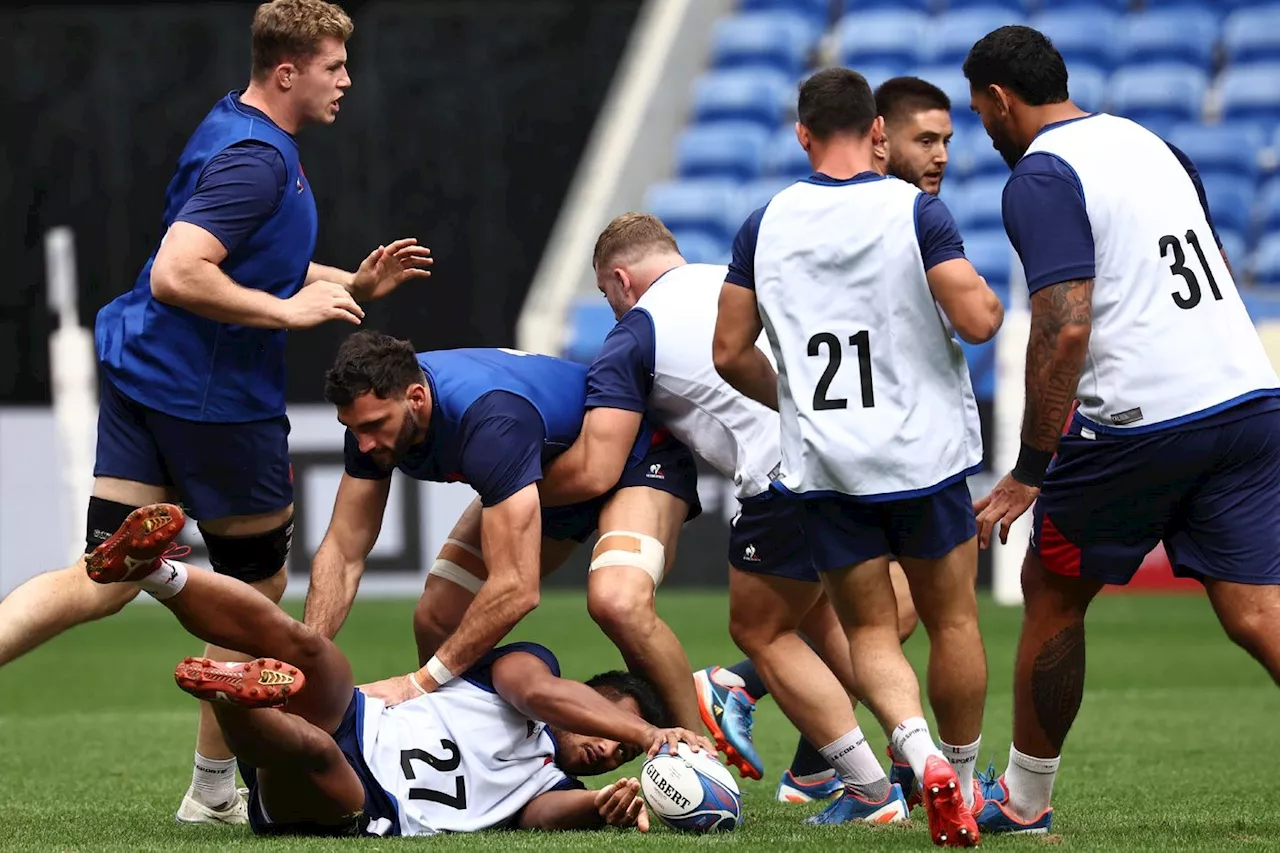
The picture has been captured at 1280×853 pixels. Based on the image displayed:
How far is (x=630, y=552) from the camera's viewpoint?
5.55 metres

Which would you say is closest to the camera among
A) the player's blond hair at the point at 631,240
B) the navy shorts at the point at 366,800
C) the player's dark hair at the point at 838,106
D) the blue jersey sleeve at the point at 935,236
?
the blue jersey sleeve at the point at 935,236

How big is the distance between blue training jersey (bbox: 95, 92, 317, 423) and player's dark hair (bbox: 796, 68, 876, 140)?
1570 millimetres

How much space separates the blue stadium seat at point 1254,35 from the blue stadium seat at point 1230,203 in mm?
1486

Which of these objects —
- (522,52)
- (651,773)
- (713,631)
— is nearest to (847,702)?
(651,773)

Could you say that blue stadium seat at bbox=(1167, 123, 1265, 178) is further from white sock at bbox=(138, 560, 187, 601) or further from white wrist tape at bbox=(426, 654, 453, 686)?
white sock at bbox=(138, 560, 187, 601)

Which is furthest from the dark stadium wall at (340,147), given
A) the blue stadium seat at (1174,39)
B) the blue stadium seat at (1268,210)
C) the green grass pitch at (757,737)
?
the blue stadium seat at (1268,210)

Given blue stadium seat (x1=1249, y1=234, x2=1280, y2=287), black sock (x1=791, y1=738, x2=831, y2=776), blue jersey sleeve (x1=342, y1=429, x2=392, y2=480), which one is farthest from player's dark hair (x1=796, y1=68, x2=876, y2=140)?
blue stadium seat (x1=1249, y1=234, x2=1280, y2=287)

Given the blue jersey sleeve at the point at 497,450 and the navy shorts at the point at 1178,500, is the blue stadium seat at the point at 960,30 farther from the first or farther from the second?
the navy shorts at the point at 1178,500

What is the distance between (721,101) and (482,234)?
2664mm

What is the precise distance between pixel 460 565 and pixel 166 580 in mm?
1565

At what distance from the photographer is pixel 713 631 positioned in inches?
442

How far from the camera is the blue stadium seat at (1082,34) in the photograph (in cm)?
1578

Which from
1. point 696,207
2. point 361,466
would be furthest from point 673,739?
point 696,207

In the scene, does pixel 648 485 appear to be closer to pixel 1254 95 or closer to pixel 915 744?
pixel 915 744
